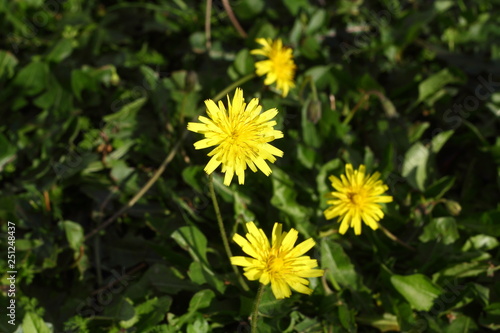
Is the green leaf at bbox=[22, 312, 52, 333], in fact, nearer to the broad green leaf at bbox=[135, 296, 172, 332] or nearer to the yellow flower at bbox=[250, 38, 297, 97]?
the broad green leaf at bbox=[135, 296, 172, 332]

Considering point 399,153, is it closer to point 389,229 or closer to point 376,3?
point 389,229

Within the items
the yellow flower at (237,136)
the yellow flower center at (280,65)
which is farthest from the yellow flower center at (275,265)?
the yellow flower center at (280,65)

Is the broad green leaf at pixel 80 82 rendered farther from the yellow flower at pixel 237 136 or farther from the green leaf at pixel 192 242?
the yellow flower at pixel 237 136

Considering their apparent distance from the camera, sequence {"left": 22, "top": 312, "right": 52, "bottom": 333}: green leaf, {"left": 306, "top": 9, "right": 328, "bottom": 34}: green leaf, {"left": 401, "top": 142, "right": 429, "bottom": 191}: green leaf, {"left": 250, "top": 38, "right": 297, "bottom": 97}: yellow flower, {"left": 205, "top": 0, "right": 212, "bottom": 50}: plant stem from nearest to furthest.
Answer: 1. {"left": 22, "top": 312, "right": 52, "bottom": 333}: green leaf
2. {"left": 250, "top": 38, "right": 297, "bottom": 97}: yellow flower
3. {"left": 401, "top": 142, "right": 429, "bottom": 191}: green leaf
4. {"left": 205, "top": 0, "right": 212, "bottom": 50}: plant stem
5. {"left": 306, "top": 9, "right": 328, "bottom": 34}: green leaf

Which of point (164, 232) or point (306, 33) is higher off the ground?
point (306, 33)

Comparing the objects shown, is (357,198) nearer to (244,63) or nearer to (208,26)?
(244,63)

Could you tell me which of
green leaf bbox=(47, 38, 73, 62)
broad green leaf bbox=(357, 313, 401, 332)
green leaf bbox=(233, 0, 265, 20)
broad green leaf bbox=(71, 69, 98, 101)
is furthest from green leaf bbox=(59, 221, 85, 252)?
green leaf bbox=(233, 0, 265, 20)

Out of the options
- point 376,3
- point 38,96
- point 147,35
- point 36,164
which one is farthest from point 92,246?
point 376,3
